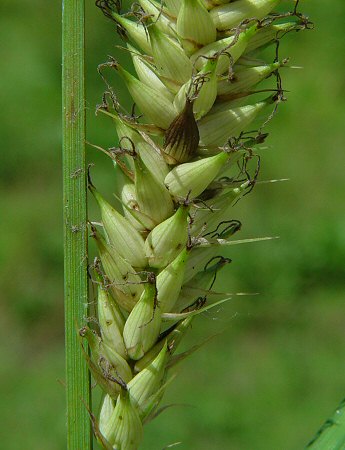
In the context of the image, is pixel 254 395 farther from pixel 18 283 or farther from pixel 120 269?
pixel 120 269

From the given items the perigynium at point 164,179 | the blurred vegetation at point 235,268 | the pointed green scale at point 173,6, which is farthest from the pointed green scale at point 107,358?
the blurred vegetation at point 235,268

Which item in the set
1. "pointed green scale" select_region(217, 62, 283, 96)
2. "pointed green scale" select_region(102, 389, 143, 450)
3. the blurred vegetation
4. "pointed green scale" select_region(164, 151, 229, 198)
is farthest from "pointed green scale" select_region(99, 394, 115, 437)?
the blurred vegetation

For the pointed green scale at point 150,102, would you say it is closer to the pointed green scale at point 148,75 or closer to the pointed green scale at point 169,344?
the pointed green scale at point 148,75

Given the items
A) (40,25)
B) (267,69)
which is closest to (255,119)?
(267,69)

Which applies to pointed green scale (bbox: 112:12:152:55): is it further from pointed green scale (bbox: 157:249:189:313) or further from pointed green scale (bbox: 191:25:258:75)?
pointed green scale (bbox: 157:249:189:313)

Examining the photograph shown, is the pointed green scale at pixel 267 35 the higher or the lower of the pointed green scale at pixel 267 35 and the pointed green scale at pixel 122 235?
the higher

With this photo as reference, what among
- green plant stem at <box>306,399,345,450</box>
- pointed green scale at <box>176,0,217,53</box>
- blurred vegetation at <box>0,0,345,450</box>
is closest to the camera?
pointed green scale at <box>176,0,217,53</box>
